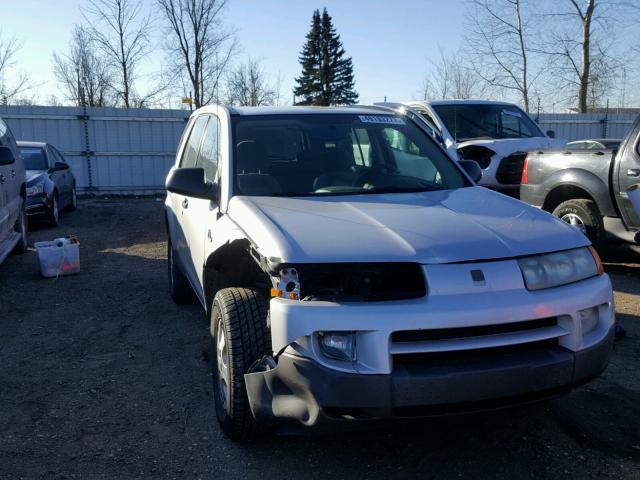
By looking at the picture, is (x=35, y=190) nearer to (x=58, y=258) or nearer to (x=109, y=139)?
(x=58, y=258)

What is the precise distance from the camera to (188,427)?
3521mm

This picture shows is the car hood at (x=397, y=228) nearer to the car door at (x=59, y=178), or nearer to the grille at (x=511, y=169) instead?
the grille at (x=511, y=169)

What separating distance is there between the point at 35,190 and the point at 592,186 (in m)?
8.73

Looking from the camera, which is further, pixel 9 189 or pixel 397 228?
pixel 9 189

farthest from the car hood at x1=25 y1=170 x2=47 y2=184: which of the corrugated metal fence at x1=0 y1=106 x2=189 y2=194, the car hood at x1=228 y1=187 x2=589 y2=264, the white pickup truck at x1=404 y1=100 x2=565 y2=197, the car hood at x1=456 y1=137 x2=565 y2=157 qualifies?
the car hood at x1=228 y1=187 x2=589 y2=264

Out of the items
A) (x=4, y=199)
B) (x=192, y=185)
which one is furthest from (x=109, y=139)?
(x=192, y=185)

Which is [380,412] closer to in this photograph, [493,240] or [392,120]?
[493,240]

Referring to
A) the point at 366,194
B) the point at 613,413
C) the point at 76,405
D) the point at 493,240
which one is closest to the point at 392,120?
the point at 366,194

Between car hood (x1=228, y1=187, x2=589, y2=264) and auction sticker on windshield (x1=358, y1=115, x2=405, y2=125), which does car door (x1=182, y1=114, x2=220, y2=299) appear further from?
auction sticker on windshield (x1=358, y1=115, x2=405, y2=125)

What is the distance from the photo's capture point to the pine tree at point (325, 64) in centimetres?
5384

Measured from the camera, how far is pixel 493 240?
9.55ft

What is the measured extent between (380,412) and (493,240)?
3.13 ft

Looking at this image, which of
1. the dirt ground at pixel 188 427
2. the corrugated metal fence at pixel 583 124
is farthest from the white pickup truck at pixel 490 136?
the corrugated metal fence at pixel 583 124

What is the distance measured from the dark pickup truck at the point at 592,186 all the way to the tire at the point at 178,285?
14.1 feet
